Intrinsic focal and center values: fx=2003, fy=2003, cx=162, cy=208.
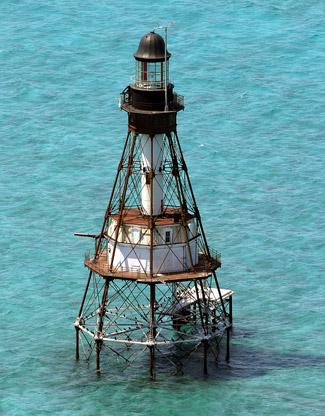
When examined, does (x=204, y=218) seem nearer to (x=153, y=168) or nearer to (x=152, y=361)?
(x=153, y=168)

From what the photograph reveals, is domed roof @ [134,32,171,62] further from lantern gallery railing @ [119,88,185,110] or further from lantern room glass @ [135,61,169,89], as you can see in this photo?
lantern gallery railing @ [119,88,185,110]

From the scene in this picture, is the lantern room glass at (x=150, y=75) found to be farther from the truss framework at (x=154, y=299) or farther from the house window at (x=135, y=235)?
the house window at (x=135, y=235)

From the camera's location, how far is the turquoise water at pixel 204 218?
426ft

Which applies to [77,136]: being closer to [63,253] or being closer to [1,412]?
[63,253]

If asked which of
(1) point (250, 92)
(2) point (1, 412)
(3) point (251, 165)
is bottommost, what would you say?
(2) point (1, 412)

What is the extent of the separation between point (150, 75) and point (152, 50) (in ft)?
6.06

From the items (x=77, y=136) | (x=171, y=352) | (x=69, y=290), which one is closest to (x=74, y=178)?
(x=77, y=136)

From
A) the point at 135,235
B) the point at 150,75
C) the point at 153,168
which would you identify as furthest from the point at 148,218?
the point at 150,75

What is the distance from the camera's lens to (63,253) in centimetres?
15312

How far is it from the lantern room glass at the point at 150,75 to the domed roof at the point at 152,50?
28.5 inches

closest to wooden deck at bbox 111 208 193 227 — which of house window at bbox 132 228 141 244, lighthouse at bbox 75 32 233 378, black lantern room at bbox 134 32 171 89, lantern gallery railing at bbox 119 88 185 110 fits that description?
lighthouse at bbox 75 32 233 378

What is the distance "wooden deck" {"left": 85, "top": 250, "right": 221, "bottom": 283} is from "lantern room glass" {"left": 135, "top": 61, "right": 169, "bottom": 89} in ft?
39.9

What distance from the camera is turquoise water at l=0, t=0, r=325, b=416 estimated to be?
426 ft

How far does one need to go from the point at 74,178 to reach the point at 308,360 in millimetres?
42116
